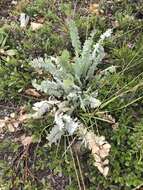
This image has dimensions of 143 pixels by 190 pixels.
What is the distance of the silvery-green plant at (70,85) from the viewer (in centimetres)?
289

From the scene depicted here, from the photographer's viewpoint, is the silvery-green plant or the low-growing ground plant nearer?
the low-growing ground plant

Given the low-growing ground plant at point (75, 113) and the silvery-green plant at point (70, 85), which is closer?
the low-growing ground plant at point (75, 113)

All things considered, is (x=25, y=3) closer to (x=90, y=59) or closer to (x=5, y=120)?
(x=90, y=59)

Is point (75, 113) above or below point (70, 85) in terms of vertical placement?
below

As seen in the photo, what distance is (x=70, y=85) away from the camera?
2957 mm

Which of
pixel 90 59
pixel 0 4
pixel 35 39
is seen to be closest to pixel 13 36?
pixel 35 39

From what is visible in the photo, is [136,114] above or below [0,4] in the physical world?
below

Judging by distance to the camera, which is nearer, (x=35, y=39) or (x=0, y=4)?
(x=35, y=39)

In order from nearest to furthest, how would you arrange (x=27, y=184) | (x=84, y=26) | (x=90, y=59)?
(x=27, y=184)
(x=90, y=59)
(x=84, y=26)

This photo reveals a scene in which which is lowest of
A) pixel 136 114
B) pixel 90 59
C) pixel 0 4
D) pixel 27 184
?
pixel 27 184

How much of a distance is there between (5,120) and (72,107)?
476 millimetres

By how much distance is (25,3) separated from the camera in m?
3.75

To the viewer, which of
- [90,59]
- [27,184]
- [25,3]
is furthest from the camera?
[25,3]

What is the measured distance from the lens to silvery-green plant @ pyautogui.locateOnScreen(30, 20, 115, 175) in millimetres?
2887
